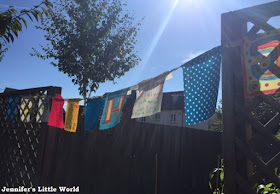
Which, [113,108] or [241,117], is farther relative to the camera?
[113,108]

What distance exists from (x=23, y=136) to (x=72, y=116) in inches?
52.7

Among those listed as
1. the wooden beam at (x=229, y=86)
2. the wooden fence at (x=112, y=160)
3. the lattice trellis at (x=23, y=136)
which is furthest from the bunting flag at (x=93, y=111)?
the wooden beam at (x=229, y=86)

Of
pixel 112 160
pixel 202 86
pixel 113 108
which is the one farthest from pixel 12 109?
pixel 202 86

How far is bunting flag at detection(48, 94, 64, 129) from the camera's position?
4520 mm

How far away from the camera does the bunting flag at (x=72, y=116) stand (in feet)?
15.0

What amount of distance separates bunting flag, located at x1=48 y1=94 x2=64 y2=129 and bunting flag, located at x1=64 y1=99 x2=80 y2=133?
11cm

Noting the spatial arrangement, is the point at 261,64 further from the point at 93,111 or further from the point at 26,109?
the point at 26,109

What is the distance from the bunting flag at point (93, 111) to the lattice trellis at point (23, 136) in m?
0.89

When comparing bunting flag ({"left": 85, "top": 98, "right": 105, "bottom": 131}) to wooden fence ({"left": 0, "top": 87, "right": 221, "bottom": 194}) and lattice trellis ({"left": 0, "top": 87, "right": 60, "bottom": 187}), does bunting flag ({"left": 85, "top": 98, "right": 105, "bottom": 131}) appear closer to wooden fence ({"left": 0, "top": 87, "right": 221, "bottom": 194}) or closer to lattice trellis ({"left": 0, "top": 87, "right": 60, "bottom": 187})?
wooden fence ({"left": 0, "top": 87, "right": 221, "bottom": 194})

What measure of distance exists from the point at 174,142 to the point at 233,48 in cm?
409

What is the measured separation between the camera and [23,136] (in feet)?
16.6

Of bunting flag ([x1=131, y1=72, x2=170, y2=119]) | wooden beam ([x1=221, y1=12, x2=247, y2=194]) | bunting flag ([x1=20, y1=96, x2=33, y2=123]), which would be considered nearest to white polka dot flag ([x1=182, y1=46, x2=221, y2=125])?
wooden beam ([x1=221, y1=12, x2=247, y2=194])

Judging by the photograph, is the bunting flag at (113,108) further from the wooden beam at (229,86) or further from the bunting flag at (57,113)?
the wooden beam at (229,86)

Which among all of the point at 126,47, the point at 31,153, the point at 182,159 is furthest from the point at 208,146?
the point at 126,47
